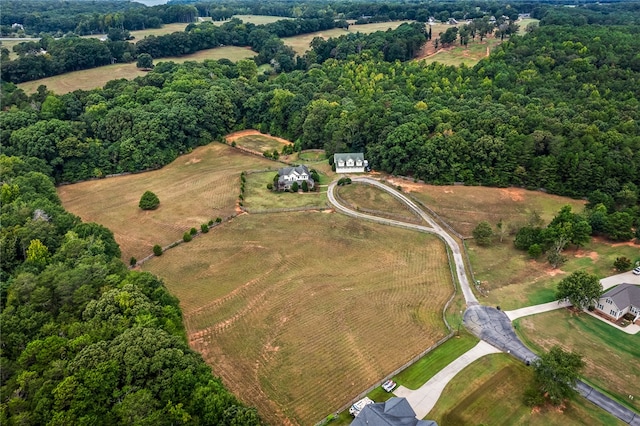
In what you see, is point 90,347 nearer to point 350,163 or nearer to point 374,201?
point 374,201

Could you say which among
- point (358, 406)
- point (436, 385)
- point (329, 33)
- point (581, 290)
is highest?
point (329, 33)

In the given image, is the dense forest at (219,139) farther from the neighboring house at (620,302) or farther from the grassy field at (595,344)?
the grassy field at (595,344)

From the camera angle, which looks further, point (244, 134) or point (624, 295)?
point (244, 134)

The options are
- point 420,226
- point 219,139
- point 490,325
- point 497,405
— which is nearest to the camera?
point 497,405

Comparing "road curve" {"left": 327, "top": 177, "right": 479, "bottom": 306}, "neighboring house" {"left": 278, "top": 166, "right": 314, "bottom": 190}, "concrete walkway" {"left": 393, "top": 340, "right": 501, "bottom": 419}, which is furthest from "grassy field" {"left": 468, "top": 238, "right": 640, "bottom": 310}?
"neighboring house" {"left": 278, "top": 166, "right": 314, "bottom": 190}

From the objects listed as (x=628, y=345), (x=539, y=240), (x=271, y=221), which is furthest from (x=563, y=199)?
(x=271, y=221)

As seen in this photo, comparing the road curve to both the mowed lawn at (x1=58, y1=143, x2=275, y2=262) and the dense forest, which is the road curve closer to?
the dense forest

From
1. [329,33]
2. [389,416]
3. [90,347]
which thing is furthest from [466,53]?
[90,347]

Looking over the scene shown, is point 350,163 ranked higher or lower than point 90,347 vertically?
lower

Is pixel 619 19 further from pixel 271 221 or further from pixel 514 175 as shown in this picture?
pixel 271 221
